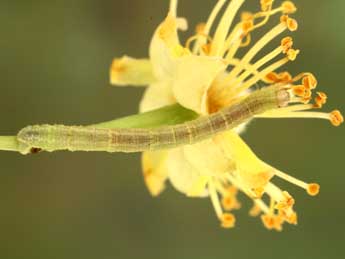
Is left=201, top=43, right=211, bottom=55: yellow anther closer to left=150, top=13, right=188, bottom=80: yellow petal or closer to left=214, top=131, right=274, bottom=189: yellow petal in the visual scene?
left=150, top=13, right=188, bottom=80: yellow petal

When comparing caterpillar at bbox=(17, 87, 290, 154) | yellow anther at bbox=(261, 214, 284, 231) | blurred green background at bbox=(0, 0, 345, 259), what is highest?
blurred green background at bbox=(0, 0, 345, 259)

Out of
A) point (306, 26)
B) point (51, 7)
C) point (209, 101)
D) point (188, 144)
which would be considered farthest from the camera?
point (306, 26)

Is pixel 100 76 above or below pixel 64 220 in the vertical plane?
above

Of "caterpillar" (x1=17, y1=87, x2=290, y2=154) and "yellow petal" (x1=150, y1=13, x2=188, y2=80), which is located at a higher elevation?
"yellow petal" (x1=150, y1=13, x2=188, y2=80)

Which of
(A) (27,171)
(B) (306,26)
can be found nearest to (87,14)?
(A) (27,171)

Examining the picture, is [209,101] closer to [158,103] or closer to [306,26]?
[158,103]

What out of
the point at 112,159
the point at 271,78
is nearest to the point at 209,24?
the point at 271,78

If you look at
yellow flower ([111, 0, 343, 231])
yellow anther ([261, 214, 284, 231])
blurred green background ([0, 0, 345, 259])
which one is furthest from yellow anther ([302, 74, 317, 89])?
blurred green background ([0, 0, 345, 259])

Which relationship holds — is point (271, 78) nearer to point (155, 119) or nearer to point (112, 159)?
point (155, 119)
